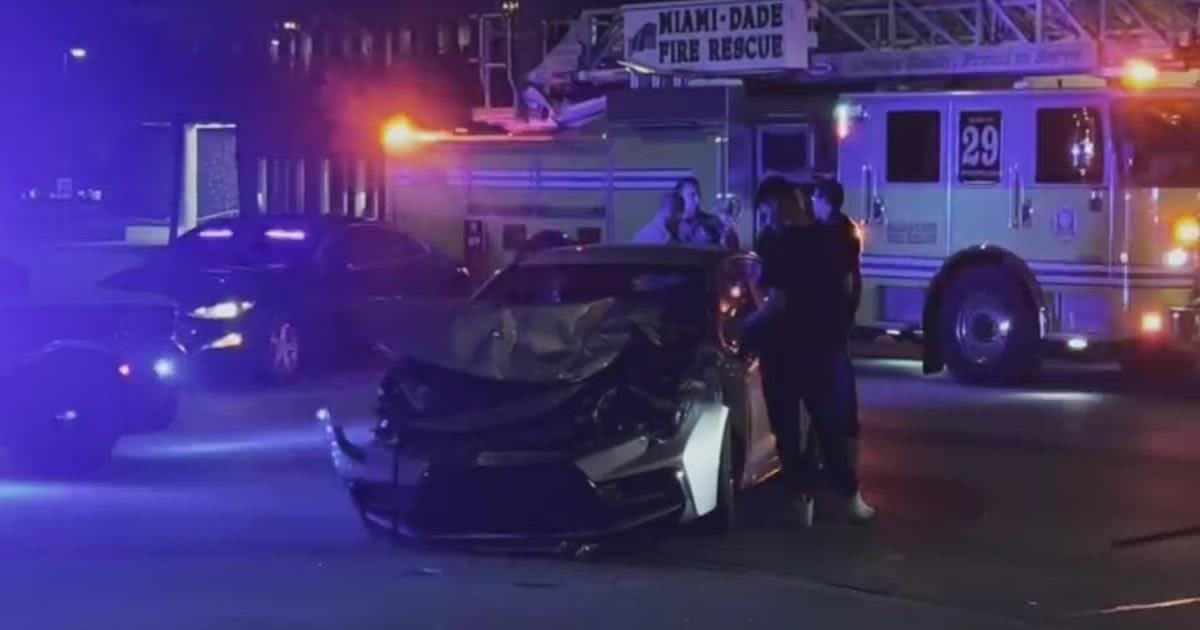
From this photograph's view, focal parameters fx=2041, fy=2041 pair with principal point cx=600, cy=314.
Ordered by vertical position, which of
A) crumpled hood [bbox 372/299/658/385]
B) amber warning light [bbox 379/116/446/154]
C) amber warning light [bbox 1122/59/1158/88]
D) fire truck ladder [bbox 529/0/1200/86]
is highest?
fire truck ladder [bbox 529/0/1200/86]

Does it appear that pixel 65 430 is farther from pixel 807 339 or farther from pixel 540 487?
pixel 807 339

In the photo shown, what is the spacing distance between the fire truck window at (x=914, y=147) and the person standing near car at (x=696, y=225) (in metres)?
1.77

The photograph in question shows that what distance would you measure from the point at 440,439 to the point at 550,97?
511 inches

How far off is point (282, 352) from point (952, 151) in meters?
5.96

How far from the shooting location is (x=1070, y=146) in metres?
16.5

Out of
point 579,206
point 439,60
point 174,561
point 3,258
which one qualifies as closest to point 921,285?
point 579,206

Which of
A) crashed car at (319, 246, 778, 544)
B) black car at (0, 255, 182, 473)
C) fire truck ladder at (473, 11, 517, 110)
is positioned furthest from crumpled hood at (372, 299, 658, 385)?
fire truck ladder at (473, 11, 517, 110)

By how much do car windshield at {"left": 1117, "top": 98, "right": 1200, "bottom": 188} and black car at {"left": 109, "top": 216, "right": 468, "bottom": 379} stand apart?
20.8ft

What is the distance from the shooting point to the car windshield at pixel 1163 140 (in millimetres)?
15977

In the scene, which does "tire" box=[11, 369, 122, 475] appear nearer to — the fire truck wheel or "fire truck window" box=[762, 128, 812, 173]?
the fire truck wheel

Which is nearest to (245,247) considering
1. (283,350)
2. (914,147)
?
(283,350)

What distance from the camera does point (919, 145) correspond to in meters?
17.5

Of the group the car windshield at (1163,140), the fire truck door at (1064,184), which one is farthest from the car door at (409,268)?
the car windshield at (1163,140)

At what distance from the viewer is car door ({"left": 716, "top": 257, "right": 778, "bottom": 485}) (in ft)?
33.7
